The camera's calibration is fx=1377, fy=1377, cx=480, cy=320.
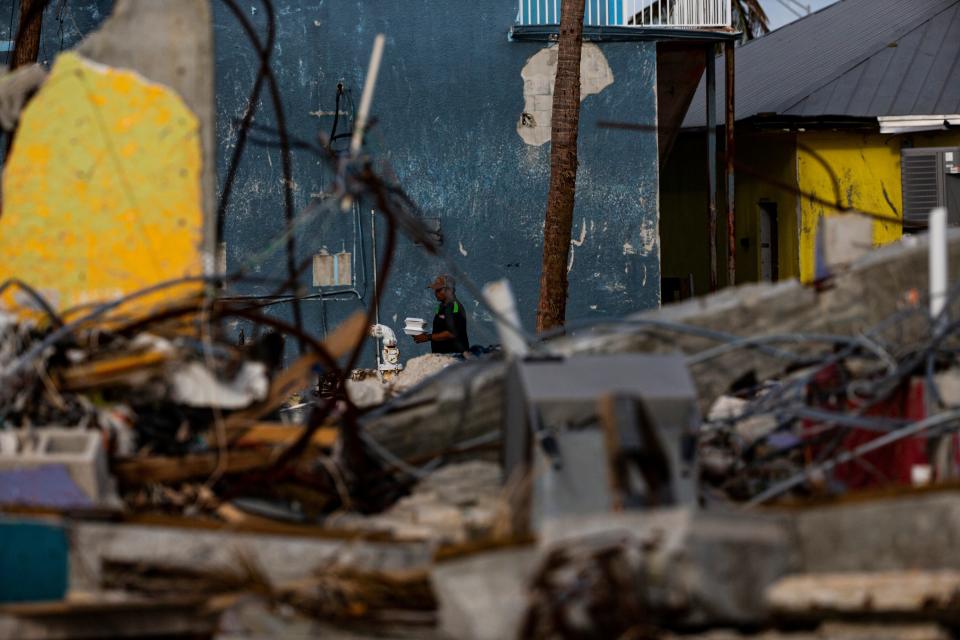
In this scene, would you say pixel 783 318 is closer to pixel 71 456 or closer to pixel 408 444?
pixel 408 444

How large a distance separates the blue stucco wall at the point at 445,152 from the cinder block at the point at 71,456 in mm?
12171

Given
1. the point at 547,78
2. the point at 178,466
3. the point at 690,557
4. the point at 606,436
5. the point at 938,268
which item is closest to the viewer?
the point at 690,557

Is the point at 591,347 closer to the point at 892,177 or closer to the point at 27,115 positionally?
the point at 27,115

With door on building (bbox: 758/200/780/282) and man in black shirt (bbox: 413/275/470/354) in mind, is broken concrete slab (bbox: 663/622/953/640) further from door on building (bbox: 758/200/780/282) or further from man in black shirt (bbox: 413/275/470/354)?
door on building (bbox: 758/200/780/282)

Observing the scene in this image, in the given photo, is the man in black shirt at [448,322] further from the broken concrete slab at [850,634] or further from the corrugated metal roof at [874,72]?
the broken concrete slab at [850,634]

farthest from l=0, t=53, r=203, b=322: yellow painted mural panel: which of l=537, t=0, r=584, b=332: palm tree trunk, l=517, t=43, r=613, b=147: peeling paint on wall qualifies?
l=517, t=43, r=613, b=147: peeling paint on wall

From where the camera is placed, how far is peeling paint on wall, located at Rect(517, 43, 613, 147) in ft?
61.8

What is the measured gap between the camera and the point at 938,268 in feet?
23.2

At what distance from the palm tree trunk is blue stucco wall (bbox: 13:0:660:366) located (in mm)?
4542

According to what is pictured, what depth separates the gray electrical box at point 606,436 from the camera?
5516 millimetres

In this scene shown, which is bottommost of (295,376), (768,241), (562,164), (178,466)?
(178,466)

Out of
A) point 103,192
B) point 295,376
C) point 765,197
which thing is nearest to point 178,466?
point 295,376

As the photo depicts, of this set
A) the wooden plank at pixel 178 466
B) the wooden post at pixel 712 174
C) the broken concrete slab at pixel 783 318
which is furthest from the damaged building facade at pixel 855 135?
the wooden plank at pixel 178 466

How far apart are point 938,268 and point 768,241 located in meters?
15.5
